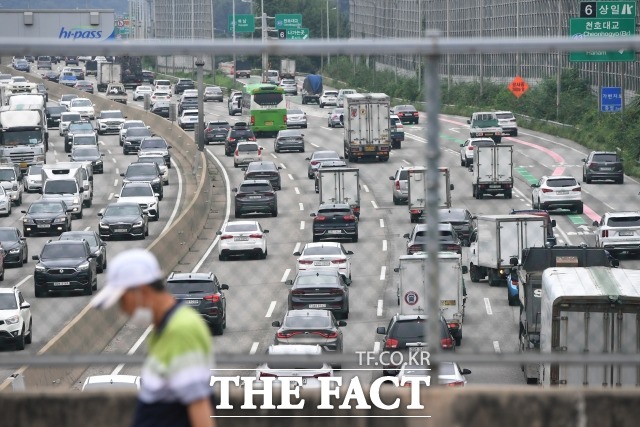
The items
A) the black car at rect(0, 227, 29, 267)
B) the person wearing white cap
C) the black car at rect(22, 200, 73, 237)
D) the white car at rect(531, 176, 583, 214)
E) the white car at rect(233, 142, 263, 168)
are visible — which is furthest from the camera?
the white car at rect(233, 142, 263, 168)

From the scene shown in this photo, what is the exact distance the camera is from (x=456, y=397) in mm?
8188

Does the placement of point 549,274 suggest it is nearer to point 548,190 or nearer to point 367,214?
point 548,190

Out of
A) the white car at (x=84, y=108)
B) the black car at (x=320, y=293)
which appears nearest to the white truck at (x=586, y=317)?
the black car at (x=320, y=293)

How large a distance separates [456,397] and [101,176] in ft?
214

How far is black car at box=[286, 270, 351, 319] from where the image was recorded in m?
34.2

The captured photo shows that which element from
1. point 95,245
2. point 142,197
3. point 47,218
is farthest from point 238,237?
point 142,197

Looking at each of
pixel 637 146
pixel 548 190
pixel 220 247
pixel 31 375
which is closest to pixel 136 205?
pixel 220 247

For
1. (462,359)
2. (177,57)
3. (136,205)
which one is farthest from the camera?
(136,205)

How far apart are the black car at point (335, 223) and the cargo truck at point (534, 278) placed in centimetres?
998

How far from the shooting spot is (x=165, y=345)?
19.9 feet

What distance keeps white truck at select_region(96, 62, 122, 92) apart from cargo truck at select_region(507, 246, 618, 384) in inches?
3402

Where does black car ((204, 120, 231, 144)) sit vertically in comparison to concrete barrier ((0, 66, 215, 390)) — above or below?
above

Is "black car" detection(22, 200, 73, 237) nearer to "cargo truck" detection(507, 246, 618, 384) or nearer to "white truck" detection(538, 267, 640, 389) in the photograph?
"cargo truck" detection(507, 246, 618, 384)

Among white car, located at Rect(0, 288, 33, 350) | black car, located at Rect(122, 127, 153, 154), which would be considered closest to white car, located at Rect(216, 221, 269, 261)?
white car, located at Rect(0, 288, 33, 350)
